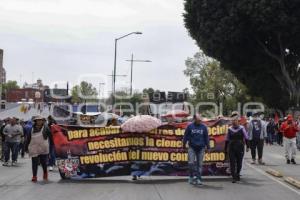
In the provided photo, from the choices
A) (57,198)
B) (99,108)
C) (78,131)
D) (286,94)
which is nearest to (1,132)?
(78,131)

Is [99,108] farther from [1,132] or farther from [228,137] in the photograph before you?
[228,137]

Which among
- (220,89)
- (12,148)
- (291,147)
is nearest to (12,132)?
(12,148)

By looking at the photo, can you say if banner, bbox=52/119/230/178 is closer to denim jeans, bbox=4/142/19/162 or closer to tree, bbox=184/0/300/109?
denim jeans, bbox=4/142/19/162

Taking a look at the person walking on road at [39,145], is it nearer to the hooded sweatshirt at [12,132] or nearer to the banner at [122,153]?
the banner at [122,153]

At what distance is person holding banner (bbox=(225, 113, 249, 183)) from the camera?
15562 millimetres

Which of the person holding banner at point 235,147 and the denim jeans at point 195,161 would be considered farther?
the person holding banner at point 235,147

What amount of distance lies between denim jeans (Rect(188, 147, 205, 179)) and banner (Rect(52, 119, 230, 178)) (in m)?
0.93

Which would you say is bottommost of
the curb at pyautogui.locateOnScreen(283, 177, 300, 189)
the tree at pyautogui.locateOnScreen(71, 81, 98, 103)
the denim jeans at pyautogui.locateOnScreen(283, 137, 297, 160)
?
the curb at pyautogui.locateOnScreen(283, 177, 300, 189)

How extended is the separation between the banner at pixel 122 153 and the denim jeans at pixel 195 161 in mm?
926

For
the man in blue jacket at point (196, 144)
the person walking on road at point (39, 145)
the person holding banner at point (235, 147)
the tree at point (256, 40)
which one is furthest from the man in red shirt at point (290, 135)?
the tree at point (256, 40)

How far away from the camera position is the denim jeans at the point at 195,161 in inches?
595

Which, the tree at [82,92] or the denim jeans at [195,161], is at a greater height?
the tree at [82,92]

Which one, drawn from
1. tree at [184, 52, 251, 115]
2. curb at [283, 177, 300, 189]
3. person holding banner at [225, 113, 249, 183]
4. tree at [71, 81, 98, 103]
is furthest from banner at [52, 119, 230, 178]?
tree at [71, 81, 98, 103]

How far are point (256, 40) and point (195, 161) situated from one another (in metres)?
37.8
